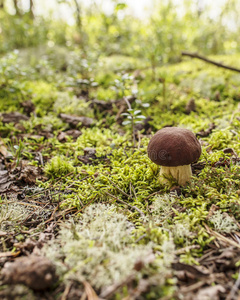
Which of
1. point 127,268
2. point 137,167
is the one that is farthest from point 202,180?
point 127,268

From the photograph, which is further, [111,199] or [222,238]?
[111,199]

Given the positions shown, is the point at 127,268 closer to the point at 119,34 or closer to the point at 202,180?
the point at 202,180

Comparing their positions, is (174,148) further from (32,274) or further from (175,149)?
(32,274)

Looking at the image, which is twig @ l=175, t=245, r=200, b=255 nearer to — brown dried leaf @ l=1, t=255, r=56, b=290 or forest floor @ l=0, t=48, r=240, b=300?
forest floor @ l=0, t=48, r=240, b=300

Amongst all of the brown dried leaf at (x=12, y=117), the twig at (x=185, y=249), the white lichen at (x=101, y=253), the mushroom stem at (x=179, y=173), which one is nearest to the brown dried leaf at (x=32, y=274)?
the white lichen at (x=101, y=253)

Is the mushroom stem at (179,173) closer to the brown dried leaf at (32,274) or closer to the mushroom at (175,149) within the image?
the mushroom at (175,149)

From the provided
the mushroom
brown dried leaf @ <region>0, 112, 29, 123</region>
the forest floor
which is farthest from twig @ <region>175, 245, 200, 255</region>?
brown dried leaf @ <region>0, 112, 29, 123</region>

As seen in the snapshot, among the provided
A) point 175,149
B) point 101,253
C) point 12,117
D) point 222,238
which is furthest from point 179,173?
point 12,117
